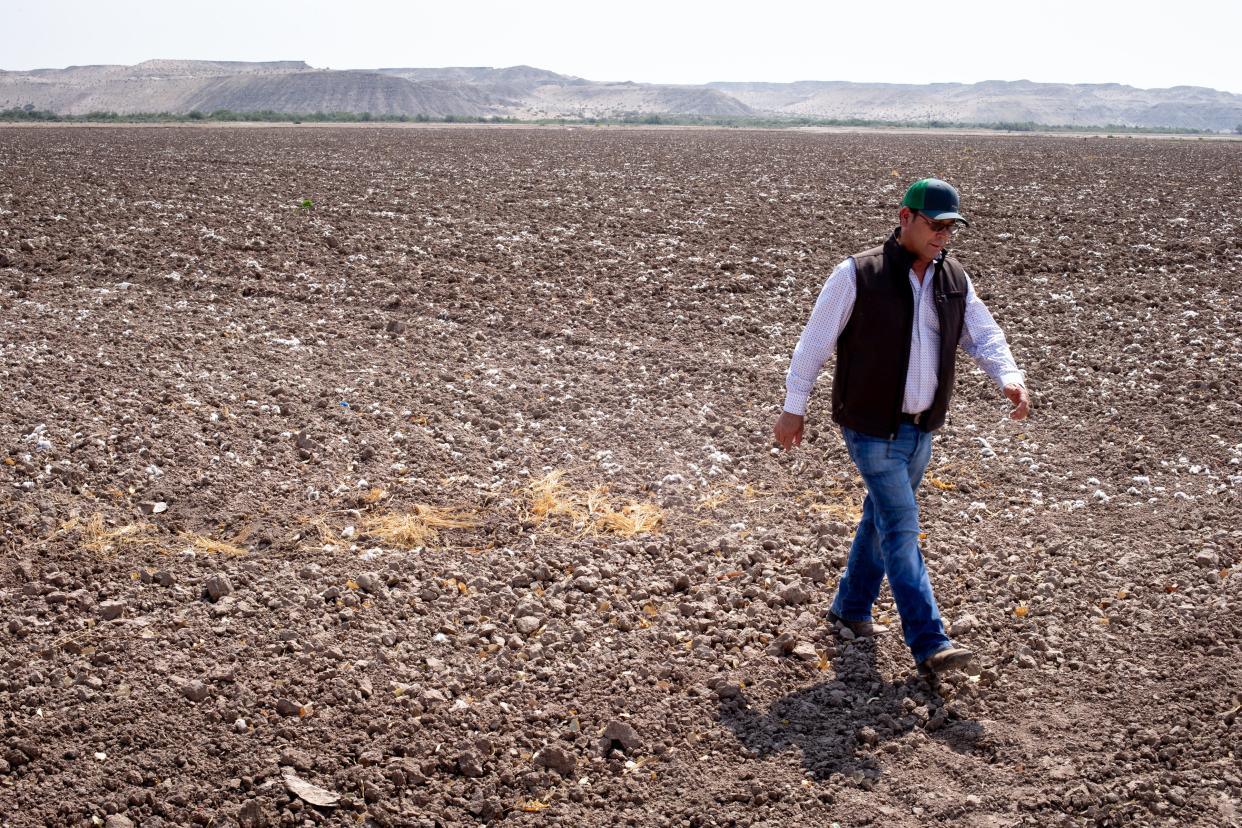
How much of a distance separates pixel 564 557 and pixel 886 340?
2177mm

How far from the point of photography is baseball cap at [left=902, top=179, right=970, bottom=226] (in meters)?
3.89

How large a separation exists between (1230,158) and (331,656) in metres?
39.5

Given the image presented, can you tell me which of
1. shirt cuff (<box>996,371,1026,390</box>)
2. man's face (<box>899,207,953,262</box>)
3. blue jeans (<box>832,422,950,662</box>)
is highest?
man's face (<box>899,207,953,262</box>)

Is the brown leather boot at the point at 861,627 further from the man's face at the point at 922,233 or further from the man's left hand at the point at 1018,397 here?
the man's face at the point at 922,233

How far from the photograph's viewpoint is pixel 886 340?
4027 mm

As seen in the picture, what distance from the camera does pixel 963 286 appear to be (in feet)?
13.8

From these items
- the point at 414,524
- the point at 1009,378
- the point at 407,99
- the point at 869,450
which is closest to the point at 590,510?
the point at 414,524

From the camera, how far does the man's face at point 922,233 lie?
3932 mm

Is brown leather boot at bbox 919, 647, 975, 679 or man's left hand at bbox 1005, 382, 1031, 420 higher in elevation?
man's left hand at bbox 1005, 382, 1031, 420

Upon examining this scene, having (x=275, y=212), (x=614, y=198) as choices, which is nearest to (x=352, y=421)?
(x=275, y=212)

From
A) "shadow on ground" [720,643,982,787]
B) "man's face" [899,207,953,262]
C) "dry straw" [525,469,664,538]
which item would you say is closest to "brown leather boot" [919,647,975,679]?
"shadow on ground" [720,643,982,787]

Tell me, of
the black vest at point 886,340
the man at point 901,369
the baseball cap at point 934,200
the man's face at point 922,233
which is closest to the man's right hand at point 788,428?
the man at point 901,369

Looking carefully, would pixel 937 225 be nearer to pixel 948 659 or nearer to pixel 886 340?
pixel 886 340

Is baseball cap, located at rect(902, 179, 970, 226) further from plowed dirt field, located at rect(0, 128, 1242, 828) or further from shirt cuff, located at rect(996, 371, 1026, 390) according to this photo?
plowed dirt field, located at rect(0, 128, 1242, 828)
